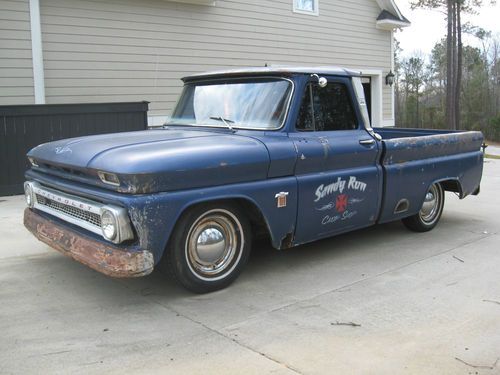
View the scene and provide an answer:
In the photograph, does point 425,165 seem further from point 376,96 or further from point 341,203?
point 376,96

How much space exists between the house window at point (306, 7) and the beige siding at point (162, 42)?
14 centimetres

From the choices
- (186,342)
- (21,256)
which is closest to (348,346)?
(186,342)

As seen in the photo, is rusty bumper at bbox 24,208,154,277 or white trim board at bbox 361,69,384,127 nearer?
rusty bumper at bbox 24,208,154,277

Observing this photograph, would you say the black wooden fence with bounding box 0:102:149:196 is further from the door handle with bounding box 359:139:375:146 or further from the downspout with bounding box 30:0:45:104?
the door handle with bounding box 359:139:375:146

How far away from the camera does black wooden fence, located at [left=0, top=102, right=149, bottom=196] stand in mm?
8391

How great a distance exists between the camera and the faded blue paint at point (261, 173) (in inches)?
146

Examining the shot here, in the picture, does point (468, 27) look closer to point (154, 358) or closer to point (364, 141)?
point (364, 141)

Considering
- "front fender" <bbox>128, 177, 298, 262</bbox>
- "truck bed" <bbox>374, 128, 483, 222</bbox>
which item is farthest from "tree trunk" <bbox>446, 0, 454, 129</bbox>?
"front fender" <bbox>128, 177, 298, 262</bbox>

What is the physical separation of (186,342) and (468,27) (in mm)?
24164

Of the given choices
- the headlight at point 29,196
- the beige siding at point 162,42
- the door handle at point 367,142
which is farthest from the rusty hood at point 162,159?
the beige siding at point 162,42

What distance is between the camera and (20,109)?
8.42m

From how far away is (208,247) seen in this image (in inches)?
163

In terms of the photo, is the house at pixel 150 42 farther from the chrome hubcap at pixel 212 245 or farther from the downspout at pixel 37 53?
the chrome hubcap at pixel 212 245

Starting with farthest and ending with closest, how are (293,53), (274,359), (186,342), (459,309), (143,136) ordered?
(293,53) < (143,136) < (459,309) < (186,342) < (274,359)
